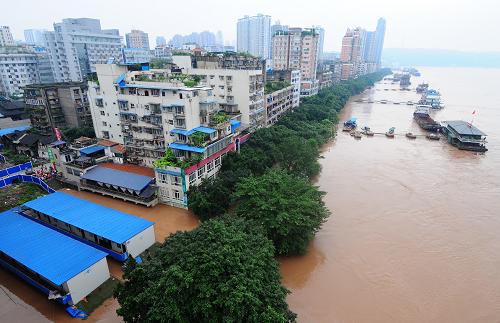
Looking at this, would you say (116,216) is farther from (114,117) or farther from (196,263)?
(114,117)

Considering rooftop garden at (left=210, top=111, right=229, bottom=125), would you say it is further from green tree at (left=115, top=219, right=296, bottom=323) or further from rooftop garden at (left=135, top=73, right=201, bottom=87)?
green tree at (left=115, top=219, right=296, bottom=323)

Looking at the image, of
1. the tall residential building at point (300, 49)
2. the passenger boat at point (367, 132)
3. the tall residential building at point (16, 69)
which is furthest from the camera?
the tall residential building at point (300, 49)

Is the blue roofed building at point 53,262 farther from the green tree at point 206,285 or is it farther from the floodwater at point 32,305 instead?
the green tree at point 206,285

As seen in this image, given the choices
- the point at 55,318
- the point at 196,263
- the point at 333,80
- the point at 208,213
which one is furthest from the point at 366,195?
the point at 333,80

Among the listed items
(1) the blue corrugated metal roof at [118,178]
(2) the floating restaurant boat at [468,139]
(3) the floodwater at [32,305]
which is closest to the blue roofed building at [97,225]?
(3) the floodwater at [32,305]

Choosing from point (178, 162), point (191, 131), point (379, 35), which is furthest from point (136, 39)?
point (379, 35)

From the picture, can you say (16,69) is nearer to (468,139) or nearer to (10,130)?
(10,130)

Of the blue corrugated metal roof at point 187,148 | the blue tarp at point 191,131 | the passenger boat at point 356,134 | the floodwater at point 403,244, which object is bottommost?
the passenger boat at point 356,134
